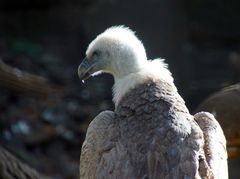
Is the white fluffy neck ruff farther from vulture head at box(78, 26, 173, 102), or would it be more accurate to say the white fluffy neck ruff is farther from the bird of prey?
the bird of prey

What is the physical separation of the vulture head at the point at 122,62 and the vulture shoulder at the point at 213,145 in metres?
0.39

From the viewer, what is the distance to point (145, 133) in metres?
5.72

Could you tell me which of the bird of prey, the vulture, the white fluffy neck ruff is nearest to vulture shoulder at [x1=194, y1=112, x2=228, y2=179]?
the vulture

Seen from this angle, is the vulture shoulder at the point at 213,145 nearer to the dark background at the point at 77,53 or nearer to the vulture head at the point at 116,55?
the vulture head at the point at 116,55

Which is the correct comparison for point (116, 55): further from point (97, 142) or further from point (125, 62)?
point (97, 142)

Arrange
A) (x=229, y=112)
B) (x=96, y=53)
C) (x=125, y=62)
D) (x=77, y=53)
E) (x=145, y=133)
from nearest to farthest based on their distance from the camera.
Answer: (x=145, y=133), (x=125, y=62), (x=96, y=53), (x=229, y=112), (x=77, y=53)

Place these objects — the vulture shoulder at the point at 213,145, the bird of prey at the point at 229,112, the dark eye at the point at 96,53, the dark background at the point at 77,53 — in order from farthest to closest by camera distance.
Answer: the dark background at the point at 77,53, the bird of prey at the point at 229,112, the dark eye at the point at 96,53, the vulture shoulder at the point at 213,145

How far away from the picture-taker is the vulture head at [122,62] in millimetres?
6164

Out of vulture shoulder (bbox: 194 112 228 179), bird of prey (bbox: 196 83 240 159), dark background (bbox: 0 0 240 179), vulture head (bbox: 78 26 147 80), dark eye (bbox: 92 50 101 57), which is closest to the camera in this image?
vulture shoulder (bbox: 194 112 228 179)

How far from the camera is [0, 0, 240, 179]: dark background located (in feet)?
35.5

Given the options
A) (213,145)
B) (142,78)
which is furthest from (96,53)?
(213,145)

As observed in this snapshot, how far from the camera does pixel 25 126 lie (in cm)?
1101

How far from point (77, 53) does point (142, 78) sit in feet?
22.9

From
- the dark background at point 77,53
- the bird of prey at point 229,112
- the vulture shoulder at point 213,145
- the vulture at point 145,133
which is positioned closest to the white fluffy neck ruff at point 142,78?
the vulture at point 145,133
